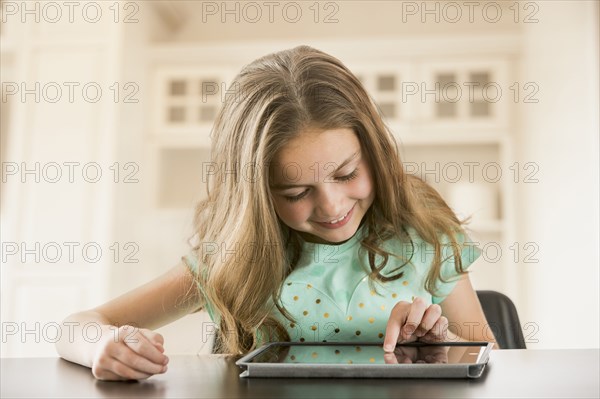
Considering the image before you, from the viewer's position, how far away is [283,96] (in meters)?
1.13

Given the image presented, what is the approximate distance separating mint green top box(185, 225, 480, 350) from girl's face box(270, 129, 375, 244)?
119 mm

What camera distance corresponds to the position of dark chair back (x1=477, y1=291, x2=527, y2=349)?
1145 mm

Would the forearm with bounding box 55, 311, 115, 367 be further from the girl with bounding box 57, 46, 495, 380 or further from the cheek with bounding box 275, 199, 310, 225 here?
the cheek with bounding box 275, 199, 310, 225

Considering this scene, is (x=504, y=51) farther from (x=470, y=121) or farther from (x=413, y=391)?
(x=413, y=391)

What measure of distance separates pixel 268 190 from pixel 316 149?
100 millimetres

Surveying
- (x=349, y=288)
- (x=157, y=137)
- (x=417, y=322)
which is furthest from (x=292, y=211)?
(x=157, y=137)

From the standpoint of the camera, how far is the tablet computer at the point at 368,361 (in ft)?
2.14

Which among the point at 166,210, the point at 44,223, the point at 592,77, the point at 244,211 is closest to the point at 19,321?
the point at 44,223

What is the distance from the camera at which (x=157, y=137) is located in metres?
3.18

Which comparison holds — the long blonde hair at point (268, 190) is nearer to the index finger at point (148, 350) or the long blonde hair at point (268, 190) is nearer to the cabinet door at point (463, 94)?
the index finger at point (148, 350)

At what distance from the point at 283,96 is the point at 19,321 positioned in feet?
7.54

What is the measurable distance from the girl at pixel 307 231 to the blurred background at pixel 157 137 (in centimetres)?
162

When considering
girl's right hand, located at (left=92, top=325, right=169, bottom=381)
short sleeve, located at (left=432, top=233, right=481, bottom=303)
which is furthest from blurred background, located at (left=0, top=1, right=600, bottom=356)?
girl's right hand, located at (left=92, top=325, right=169, bottom=381)

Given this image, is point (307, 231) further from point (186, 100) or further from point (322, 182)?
point (186, 100)
